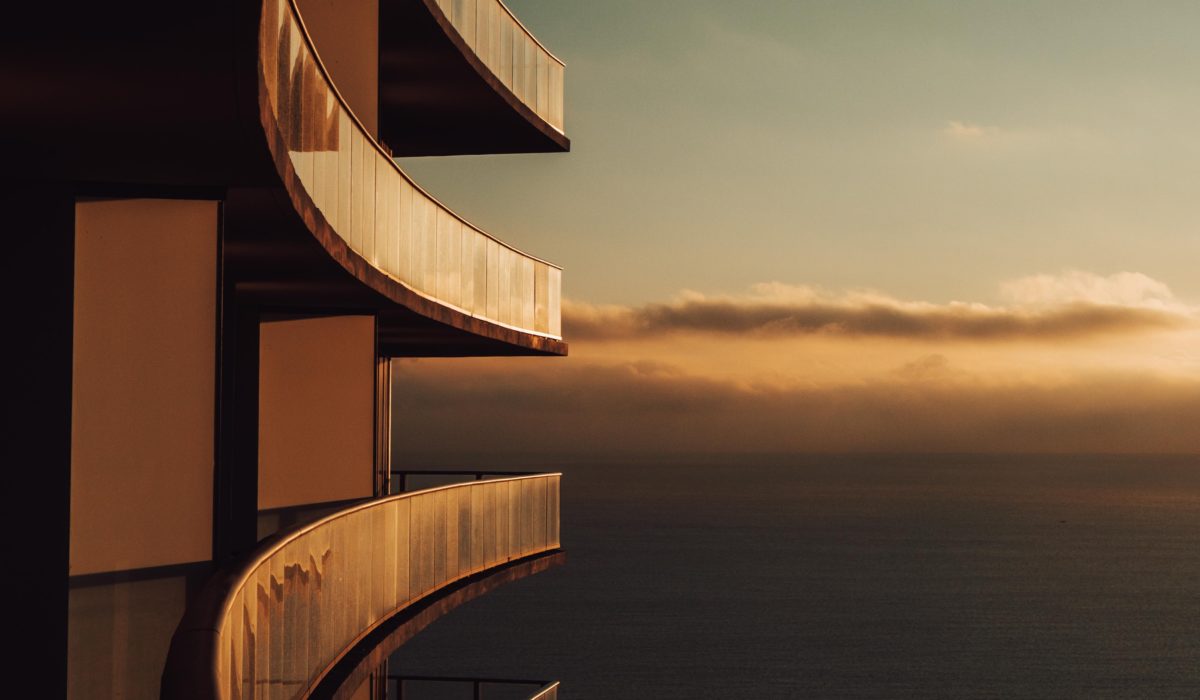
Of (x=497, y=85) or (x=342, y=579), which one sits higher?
(x=497, y=85)

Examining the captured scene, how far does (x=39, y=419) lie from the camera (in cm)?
923

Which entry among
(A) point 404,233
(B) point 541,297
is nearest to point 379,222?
(A) point 404,233

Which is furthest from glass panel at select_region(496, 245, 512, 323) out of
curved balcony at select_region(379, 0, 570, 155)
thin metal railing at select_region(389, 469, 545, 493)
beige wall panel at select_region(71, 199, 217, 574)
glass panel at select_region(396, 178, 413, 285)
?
→ beige wall panel at select_region(71, 199, 217, 574)

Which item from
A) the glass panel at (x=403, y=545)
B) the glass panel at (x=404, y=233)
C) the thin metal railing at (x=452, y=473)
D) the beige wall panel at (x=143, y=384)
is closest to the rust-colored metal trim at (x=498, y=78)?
the glass panel at (x=404, y=233)

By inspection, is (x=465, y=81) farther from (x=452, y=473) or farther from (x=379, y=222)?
(x=452, y=473)

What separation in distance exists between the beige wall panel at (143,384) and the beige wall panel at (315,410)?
6.92 metres

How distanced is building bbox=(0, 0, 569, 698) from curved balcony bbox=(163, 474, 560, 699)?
0.04 metres

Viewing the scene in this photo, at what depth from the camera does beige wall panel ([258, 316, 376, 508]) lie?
17.0 m

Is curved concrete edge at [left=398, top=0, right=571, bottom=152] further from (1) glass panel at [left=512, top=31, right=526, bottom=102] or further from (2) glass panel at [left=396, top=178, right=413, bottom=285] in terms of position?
(2) glass panel at [left=396, top=178, right=413, bottom=285]

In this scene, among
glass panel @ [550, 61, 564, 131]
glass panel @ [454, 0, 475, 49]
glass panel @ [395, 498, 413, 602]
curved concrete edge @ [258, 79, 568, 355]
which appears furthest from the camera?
glass panel @ [550, 61, 564, 131]

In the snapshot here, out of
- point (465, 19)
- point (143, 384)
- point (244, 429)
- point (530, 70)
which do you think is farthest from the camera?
point (530, 70)

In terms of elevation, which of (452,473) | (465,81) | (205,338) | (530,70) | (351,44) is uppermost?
(530,70)

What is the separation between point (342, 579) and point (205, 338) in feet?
9.08

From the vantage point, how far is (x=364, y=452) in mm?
17578
